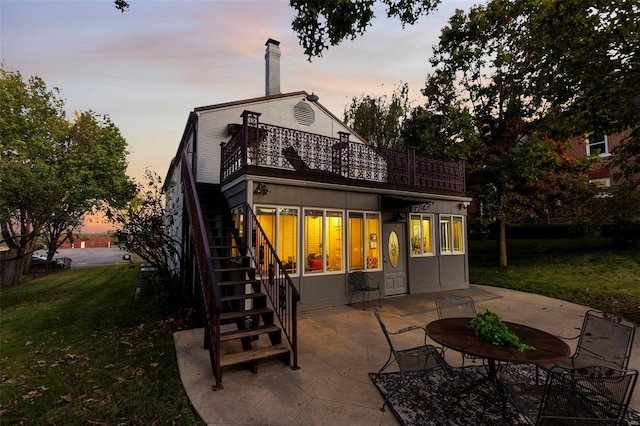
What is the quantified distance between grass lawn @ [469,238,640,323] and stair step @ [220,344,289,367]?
8532 mm

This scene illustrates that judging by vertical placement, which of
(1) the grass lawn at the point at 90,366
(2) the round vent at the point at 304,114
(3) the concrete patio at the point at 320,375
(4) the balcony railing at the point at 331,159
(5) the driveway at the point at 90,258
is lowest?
(5) the driveway at the point at 90,258

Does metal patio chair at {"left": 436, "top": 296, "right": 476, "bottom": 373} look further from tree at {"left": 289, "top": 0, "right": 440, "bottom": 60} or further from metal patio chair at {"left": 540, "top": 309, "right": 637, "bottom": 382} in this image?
tree at {"left": 289, "top": 0, "right": 440, "bottom": 60}

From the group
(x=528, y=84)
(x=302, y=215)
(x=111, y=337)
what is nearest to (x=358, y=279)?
(x=302, y=215)

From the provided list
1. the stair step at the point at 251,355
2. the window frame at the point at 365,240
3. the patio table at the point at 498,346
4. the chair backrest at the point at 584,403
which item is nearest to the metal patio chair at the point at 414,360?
the patio table at the point at 498,346

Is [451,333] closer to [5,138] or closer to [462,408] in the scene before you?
[462,408]

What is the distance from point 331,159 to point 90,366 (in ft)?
23.1

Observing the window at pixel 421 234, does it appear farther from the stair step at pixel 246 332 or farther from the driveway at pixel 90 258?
the driveway at pixel 90 258

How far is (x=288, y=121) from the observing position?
12.3 m

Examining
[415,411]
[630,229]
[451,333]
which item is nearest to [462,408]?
[415,411]

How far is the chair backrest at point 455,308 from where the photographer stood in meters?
5.01

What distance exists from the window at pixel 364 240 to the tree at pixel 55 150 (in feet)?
34.2

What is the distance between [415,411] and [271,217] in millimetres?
5352

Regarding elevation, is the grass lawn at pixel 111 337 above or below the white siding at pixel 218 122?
below

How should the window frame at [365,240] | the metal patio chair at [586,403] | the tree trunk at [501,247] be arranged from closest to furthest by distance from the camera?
the metal patio chair at [586,403] < the window frame at [365,240] < the tree trunk at [501,247]
